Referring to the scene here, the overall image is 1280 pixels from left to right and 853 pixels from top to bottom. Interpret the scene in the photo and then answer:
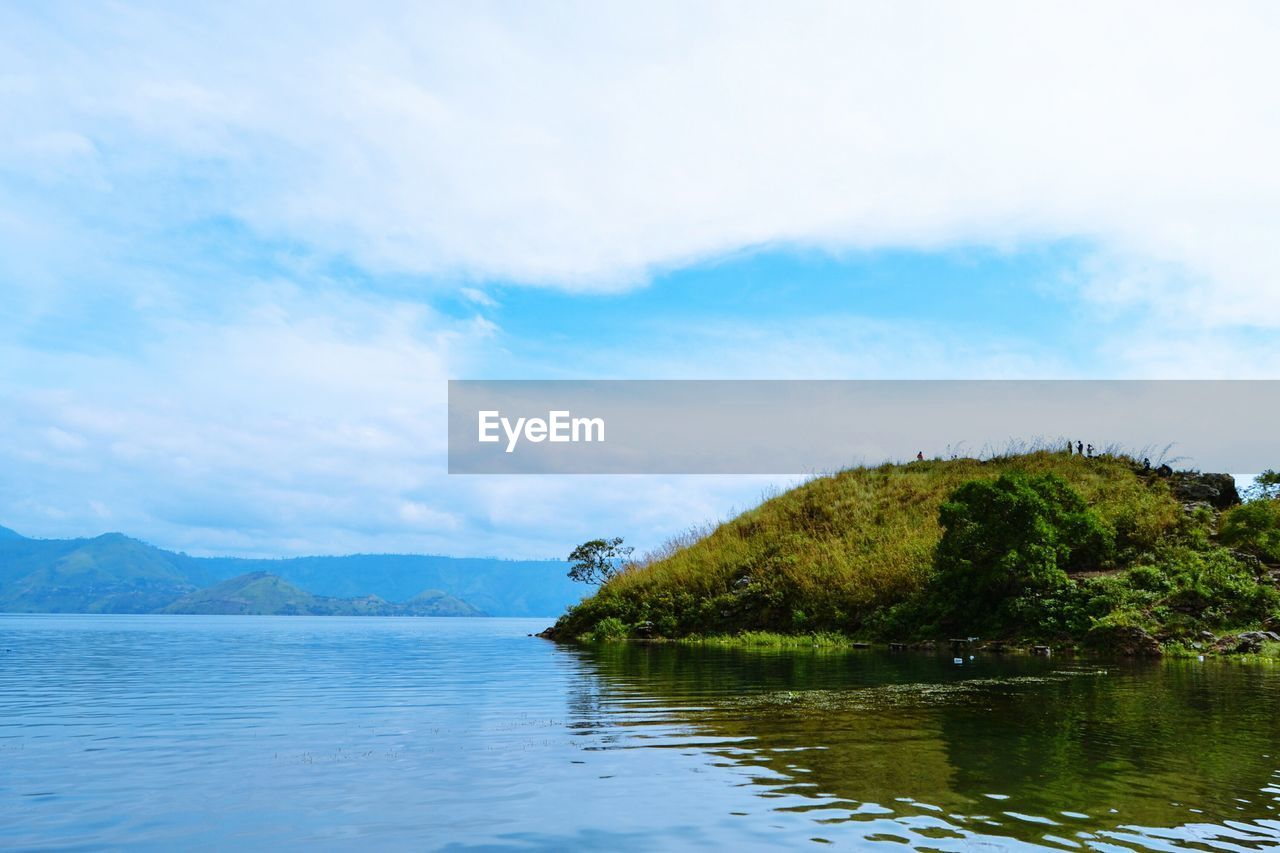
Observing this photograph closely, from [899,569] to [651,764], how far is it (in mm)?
34937

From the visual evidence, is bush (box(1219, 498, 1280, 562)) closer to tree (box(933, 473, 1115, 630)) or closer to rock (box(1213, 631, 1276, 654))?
tree (box(933, 473, 1115, 630))

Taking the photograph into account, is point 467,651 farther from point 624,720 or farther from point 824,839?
point 824,839

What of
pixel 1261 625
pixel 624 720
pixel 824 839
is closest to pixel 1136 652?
pixel 1261 625

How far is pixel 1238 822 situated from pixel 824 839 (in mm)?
4407

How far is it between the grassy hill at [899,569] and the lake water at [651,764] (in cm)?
1296

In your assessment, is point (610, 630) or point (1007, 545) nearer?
point (1007, 545)

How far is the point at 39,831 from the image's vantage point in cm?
919

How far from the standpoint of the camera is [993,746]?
14125 millimetres

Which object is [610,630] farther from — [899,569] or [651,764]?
[651,764]

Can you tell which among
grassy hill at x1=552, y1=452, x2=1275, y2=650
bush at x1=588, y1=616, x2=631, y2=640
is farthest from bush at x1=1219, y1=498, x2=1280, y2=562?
bush at x1=588, y1=616, x2=631, y2=640

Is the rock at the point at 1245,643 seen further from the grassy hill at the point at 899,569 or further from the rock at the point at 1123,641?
the rock at the point at 1123,641

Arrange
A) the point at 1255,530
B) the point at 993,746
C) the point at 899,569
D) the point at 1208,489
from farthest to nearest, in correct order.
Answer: the point at 1208,489
the point at 899,569
the point at 1255,530
the point at 993,746

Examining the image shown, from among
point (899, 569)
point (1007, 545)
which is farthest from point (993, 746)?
point (899, 569)

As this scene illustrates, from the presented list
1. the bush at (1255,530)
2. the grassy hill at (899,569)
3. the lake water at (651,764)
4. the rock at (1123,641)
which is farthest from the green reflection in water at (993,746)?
the bush at (1255,530)
